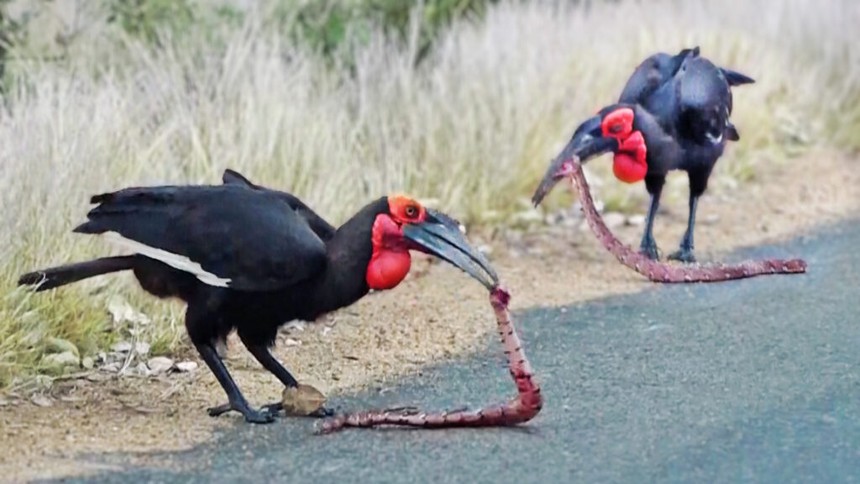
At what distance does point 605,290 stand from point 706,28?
4920 millimetres

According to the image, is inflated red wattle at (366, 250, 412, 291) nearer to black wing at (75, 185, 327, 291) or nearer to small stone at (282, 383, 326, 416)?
black wing at (75, 185, 327, 291)

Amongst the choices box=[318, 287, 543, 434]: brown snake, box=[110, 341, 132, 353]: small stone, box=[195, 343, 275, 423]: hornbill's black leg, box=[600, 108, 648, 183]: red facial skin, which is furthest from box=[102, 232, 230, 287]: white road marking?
box=[600, 108, 648, 183]: red facial skin

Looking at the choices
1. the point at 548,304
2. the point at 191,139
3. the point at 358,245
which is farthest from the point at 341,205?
the point at 358,245

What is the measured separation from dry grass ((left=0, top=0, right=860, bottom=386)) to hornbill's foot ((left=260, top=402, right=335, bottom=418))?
1001mm

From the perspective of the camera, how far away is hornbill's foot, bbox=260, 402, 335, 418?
533cm

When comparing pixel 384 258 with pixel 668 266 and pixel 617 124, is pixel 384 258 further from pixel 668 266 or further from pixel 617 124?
pixel 668 266

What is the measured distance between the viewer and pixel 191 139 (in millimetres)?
8117

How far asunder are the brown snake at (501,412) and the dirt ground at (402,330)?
0.55m

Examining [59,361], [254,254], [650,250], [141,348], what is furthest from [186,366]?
[650,250]

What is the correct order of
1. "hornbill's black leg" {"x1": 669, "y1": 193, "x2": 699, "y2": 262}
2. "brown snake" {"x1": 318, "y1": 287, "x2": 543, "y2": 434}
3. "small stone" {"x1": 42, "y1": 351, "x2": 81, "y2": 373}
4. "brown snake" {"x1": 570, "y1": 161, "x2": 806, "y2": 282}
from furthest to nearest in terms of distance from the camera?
"hornbill's black leg" {"x1": 669, "y1": 193, "x2": 699, "y2": 262}
"brown snake" {"x1": 570, "y1": 161, "x2": 806, "y2": 282}
"small stone" {"x1": 42, "y1": 351, "x2": 81, "y2": 373}
"brown snake" {"x1": 318, "y1": 287, "x2": 543, "y2": 434}

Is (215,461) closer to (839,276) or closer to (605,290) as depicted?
(605,290)

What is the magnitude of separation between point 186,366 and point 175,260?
97cm

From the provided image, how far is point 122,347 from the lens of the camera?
6.20 metres

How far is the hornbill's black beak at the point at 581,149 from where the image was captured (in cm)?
735
